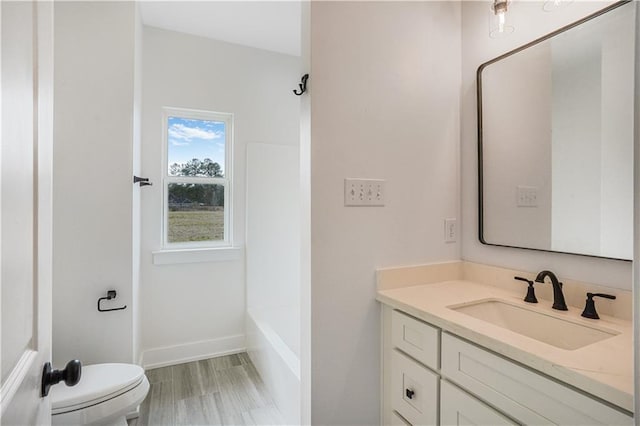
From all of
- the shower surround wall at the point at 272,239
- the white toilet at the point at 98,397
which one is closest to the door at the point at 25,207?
the white toilet at the point at 98,397

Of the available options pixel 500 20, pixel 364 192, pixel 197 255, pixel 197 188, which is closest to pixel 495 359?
pixel 364 192

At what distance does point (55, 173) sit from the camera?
1.79m

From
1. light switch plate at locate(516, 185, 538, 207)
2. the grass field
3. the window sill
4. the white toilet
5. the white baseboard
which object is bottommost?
the white baseboard

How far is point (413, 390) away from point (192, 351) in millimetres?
2075

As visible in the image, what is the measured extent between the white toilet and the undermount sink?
156 centimetres

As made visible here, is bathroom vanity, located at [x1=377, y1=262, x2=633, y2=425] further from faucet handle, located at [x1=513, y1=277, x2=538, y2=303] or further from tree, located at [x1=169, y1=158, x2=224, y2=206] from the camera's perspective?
tree, located at [x1=169, y1=158, x2=224, y2=206]

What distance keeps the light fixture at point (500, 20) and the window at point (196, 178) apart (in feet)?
6.92

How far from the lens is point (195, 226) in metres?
2.82

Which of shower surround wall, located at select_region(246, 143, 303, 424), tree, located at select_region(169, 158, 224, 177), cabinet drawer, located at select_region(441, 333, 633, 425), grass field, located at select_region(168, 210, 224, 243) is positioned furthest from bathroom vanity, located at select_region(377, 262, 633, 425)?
tree, located at select_region(169, 158, 224, 177)

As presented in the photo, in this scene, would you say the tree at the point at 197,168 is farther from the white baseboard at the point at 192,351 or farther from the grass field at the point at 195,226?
the white baseboard at the point at 192,351

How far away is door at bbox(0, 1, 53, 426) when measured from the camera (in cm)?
47

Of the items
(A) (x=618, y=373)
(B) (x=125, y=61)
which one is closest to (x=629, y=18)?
(A) (x=618, y=373)

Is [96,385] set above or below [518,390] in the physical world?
below

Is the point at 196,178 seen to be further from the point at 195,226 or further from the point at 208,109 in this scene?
the point at 208,109
